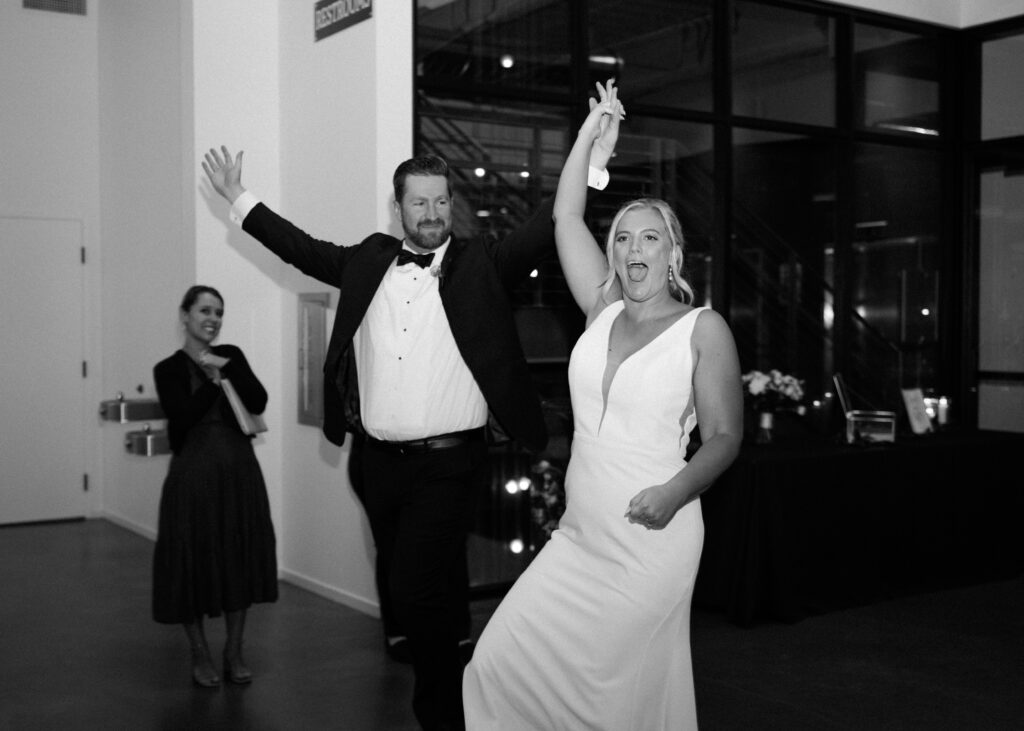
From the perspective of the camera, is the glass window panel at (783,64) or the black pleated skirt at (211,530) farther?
the glass window panel at (783,64)

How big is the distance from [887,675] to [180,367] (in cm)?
295

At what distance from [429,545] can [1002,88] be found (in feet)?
19.2

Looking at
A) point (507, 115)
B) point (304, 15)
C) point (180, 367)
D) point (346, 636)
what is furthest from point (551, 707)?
point (304, 15)

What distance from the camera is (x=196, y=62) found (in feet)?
21.1

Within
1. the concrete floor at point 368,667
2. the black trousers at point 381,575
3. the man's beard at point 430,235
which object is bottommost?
the concrete floor at point 368,667

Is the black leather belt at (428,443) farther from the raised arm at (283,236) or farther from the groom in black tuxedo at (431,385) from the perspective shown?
the raised arm at (283,236)

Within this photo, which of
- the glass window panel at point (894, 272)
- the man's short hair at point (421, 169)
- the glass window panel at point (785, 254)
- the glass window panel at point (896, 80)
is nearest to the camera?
the man's short hair at point (421, 169)

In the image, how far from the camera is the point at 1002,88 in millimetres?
7809

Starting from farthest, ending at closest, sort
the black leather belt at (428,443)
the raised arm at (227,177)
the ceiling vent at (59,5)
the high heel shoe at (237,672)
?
1. the ceiling vent at (59,5)
2. the high heel shoe at (237,672)
3. the raised arm at (227,177)
4. the black leather belt at (428,443)

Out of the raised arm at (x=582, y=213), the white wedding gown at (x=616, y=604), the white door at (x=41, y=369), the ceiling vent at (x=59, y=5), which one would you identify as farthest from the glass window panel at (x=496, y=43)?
the white door at (x=41, y=369)

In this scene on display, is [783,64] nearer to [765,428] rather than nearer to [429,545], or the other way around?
[765,428]

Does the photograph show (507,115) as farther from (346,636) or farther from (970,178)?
(970,178)

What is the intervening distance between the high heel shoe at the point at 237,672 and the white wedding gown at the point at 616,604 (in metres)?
1.92

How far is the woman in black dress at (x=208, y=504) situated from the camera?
176 inches
